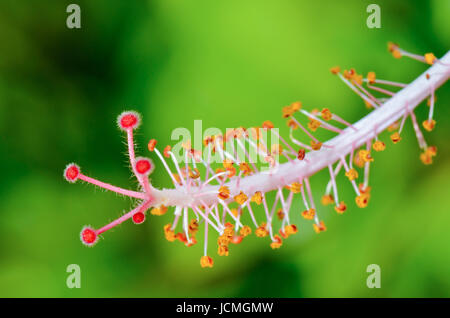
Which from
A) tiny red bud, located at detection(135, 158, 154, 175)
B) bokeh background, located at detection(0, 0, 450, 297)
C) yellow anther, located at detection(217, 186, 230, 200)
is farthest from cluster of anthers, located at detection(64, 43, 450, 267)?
bokeh background, located at detection(0, 0, 450, 297)

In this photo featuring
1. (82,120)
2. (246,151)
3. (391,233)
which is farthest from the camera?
(82,120)

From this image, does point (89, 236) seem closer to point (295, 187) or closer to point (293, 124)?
point (295, 187)

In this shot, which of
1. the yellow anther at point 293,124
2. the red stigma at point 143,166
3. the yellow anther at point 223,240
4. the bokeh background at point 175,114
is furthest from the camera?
the bokeh background at point 175,114

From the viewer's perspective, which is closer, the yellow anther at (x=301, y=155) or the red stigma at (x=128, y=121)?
the red stigma at (x=128, y=121)

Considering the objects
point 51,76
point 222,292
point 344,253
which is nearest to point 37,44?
point 51,76

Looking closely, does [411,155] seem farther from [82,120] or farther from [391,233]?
[82,120]

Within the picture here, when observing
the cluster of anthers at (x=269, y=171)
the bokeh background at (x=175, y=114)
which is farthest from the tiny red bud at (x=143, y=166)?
the bokeh background at (x=175, y=114)

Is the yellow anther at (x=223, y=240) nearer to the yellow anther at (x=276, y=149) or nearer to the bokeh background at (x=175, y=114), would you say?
the yellow anther at (x=276, y=149)

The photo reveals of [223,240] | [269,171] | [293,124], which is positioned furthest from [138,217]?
[293,124]

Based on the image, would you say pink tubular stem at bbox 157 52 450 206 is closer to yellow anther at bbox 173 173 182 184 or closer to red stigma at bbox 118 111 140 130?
yellow anther at bbox 173 173 182 184
